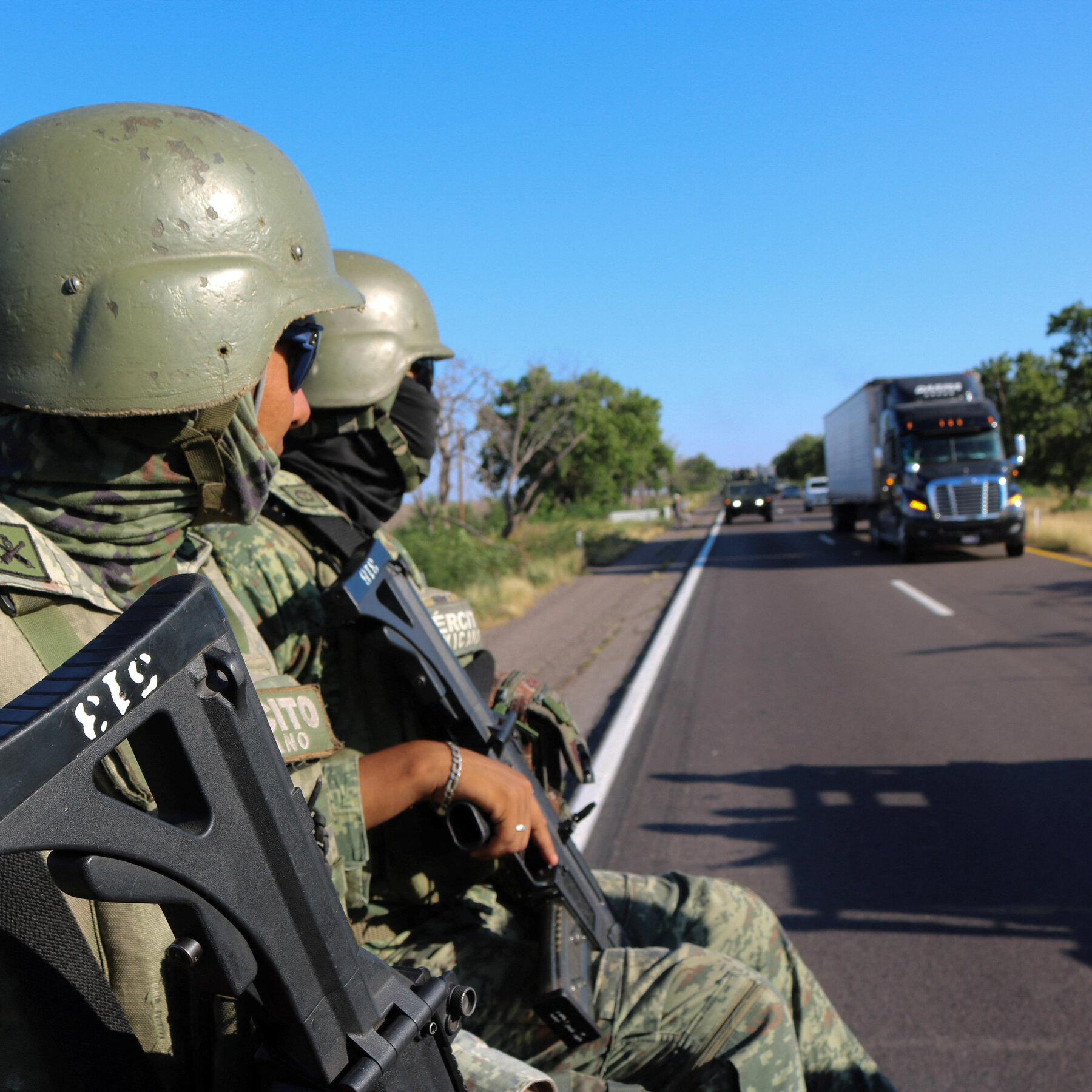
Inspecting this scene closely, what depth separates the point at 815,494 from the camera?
5103cm

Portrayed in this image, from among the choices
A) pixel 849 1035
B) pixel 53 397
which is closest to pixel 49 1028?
pixel 53 397

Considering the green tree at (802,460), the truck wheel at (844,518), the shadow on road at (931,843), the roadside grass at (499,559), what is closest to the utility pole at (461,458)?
the roadside grass at (499,559)

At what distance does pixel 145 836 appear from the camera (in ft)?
2.84

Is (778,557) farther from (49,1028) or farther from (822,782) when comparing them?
(49,1028)

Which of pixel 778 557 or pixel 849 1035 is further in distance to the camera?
pixel 778 557

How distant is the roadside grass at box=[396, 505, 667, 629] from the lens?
1473 centimetres

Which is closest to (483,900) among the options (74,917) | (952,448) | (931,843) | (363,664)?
(363,664)

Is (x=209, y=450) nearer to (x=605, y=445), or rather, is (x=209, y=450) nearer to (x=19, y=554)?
(x=19, y=554)

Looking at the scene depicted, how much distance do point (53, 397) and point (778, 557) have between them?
21516 millimetres

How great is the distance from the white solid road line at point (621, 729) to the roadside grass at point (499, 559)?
7.91ft

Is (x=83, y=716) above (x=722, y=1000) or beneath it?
above

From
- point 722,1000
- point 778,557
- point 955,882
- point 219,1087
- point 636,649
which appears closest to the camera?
point 219,1087

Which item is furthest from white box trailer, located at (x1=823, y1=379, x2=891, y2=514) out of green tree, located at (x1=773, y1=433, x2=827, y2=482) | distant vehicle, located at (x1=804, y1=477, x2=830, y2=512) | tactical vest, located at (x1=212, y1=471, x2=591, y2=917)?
green tree, located at (x1=773, y1=433, x2=827, y2=482)

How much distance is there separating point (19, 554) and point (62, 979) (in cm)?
52
